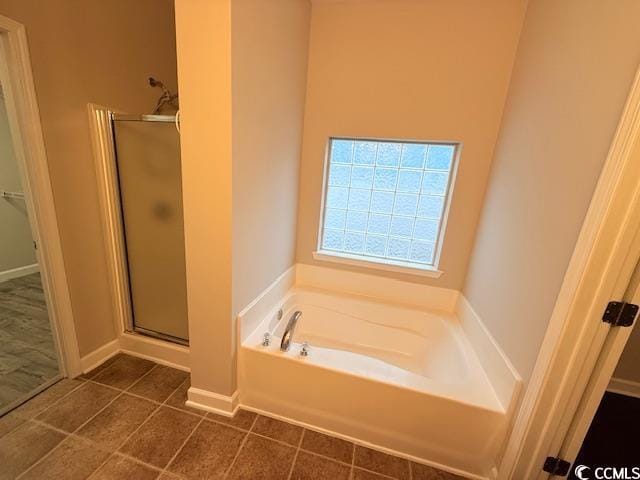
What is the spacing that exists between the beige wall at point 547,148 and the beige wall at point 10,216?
14.3ft

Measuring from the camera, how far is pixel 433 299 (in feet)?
7.13

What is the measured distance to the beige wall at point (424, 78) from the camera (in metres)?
1.71

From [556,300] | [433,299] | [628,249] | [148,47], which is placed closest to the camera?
[628,249]

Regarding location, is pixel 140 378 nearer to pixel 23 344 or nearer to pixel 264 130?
pixel 23 344

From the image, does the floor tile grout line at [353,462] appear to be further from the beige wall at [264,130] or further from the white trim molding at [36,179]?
the white trim molding at [36,179]

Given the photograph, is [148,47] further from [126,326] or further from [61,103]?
[126,326]

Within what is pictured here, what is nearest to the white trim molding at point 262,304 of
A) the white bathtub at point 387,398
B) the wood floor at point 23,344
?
the white bathtub at point 387,398

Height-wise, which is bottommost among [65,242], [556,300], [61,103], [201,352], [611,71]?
[201,352]

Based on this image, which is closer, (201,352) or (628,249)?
(628,249)

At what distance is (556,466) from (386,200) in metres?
1.78

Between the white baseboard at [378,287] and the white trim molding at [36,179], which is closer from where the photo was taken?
the white trim molding at [36,179]

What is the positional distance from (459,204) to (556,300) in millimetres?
1083

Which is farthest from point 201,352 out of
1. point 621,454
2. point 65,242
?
point 621,454

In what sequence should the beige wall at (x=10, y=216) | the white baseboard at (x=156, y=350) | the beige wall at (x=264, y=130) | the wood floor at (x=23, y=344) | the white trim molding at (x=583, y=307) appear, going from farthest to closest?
the beige wall at (x=10, y=216), the white baseboard at (x=156, y=350), the wood floor at (x=23, y=344), the beige wall at (x=264, y=130), the white trim molding at (x=583, y=307)
